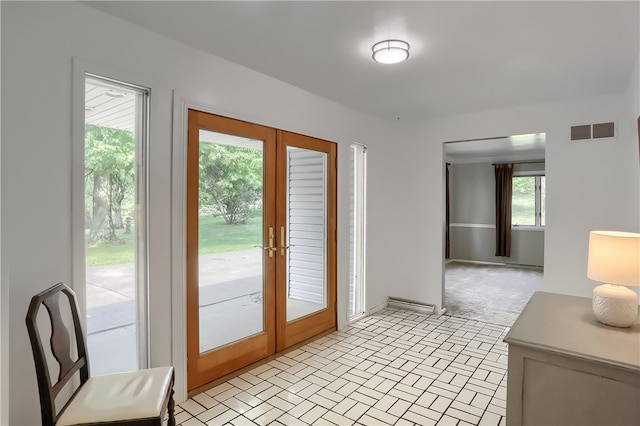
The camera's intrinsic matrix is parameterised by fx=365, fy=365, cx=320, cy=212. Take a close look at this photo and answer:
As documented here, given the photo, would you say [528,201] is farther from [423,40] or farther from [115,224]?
[115,224]

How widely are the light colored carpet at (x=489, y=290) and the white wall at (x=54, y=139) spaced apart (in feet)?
12.6

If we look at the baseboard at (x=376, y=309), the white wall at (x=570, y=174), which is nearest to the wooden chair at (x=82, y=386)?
the baseboard at (x=376, y=309)

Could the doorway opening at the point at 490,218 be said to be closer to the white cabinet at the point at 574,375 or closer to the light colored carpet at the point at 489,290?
the light colored carpet at the point at 489,290

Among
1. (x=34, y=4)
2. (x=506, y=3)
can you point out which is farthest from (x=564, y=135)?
(x=34, y=4)

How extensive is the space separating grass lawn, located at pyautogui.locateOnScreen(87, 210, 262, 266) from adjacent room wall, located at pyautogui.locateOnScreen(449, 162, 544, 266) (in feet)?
22.3

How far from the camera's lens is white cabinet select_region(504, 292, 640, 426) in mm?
1466

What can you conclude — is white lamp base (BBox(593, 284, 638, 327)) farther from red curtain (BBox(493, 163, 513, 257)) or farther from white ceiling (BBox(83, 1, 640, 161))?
red curtain (BBox(493, 163, 513, 257))

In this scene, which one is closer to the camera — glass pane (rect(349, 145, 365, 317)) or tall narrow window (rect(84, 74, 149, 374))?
tall narrow window (rect(84, 74, 149, 374))

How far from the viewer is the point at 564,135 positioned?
12.6 feet

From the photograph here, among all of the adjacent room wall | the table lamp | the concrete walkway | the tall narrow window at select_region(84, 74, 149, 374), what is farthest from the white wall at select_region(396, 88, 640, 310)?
the adjacent room wall

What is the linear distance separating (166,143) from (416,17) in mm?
1771

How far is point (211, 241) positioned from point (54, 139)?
1233 mm

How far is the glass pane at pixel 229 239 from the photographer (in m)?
2.80

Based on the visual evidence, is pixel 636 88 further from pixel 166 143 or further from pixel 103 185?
pixel 103 185
